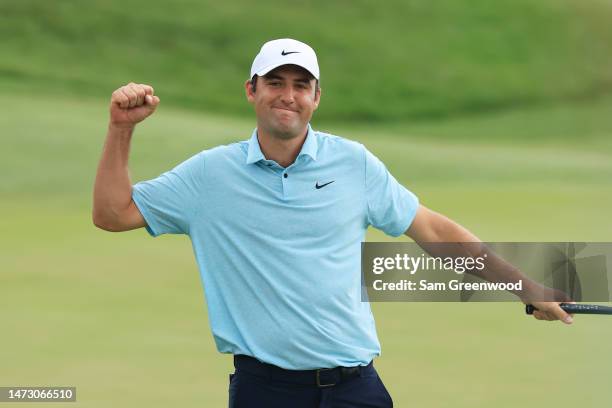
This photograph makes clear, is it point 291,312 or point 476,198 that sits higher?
point 476,198

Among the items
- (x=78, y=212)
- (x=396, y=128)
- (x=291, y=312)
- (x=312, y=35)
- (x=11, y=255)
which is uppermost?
(x=312, y=35)

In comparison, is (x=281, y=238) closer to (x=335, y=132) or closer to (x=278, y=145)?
(x=278, y=145)

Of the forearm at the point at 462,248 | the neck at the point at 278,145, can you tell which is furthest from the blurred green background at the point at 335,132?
the neck at the point at 278,145

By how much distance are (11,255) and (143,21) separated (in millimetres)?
26996

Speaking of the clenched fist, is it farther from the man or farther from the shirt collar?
the shirt collar

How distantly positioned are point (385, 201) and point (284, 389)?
84 centimetres

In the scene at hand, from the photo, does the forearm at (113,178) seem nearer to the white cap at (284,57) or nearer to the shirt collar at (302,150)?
the shirt collar at (302,150)

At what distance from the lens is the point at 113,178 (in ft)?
15.8

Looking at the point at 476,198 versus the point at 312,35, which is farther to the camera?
the point at 312,35

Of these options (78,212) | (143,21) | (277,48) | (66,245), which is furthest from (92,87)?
(277,48)

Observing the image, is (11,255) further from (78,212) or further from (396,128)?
(396,128)

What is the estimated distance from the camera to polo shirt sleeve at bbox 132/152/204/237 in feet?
16.0

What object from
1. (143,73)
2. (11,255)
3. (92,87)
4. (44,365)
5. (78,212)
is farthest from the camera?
(143,73)

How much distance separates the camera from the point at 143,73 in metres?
38.0
